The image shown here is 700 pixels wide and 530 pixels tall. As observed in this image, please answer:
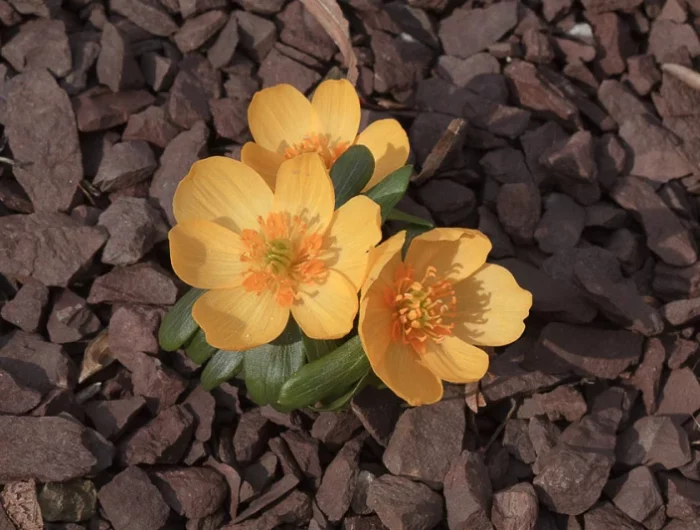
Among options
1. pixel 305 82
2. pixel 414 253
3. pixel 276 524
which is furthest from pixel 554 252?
pixel 276 524

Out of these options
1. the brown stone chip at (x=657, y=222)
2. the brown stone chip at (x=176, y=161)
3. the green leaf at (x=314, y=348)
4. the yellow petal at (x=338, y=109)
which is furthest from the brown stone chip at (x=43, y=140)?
the brown stone chip at (x=657, y=222)

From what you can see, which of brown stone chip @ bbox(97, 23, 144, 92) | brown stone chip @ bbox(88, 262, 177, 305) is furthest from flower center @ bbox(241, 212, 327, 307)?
brown stone chip @ bbox(97, 23, 144, 92)

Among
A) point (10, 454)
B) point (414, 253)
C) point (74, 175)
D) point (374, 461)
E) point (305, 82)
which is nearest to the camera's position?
point (414, 253)

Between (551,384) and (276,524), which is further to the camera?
(551,384)

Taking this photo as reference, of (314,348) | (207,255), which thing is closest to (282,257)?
(207,255)

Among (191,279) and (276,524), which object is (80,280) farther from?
(276,524)

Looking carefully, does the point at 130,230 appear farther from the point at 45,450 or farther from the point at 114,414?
the point at 45,450
